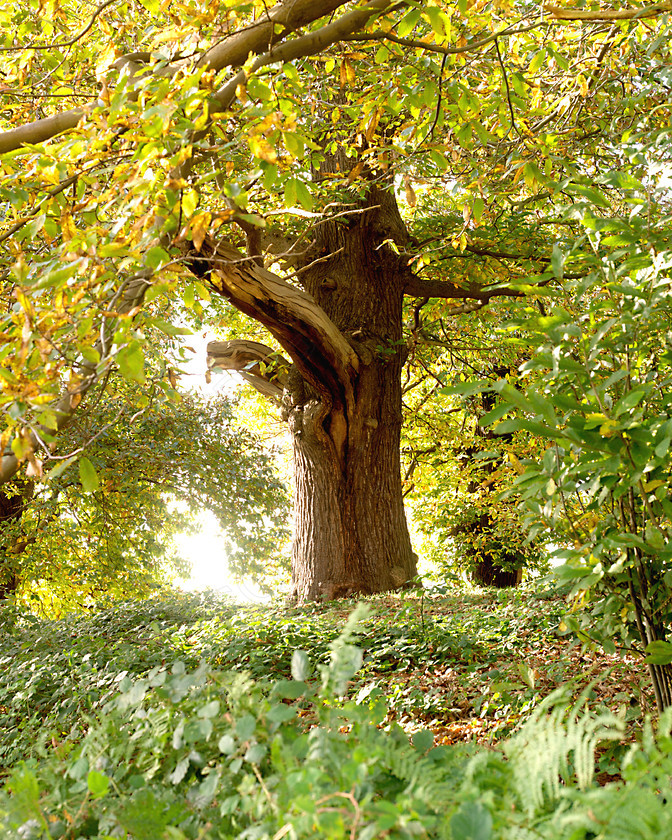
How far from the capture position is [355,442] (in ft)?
24.7

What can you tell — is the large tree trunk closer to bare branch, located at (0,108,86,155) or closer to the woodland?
the woodland

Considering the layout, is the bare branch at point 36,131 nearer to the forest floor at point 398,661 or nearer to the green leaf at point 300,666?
the forest floor at point 398,661

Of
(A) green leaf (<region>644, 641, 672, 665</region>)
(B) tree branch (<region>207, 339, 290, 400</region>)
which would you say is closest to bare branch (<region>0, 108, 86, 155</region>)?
(A) green leaf (<region>644, 641, 672, 665</region>)

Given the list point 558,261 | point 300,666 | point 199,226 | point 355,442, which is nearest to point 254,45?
point 199,226

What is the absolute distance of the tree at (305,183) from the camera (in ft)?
7.68

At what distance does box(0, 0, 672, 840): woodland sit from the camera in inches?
57.7

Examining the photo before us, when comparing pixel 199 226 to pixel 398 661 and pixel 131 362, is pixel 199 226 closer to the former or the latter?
pixel 131 362

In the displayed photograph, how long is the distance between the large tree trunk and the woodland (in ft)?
0.12

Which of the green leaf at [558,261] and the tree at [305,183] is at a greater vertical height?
the tree at [305,183]

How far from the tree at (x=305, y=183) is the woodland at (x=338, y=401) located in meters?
0.04

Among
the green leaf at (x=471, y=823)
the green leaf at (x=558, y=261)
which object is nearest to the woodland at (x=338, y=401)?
the green leaf at (x=471, y=823)

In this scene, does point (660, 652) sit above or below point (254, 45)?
below

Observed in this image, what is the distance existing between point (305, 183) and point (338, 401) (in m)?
3.24

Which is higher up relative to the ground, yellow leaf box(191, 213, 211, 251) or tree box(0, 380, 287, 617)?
tree box(0, 380, 287, 617)
